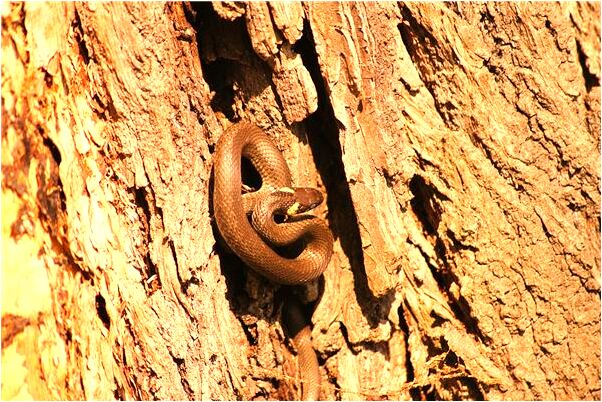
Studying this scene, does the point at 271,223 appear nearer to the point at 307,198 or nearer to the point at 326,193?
the point at 307,198

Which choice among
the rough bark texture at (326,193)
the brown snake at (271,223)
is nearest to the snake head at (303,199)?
the brown snake at (271,223)

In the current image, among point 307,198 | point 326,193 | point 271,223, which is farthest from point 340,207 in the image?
point 271,223

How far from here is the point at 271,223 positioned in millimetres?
4059

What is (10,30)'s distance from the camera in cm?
302

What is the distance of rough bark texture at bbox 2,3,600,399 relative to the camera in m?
3.12

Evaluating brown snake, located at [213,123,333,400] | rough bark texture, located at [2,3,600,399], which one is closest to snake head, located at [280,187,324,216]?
brown snake, located at [213,123,333,400]

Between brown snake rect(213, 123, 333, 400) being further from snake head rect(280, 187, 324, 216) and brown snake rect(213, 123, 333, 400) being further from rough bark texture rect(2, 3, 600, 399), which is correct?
rough bark texture rect(2, 3, 600, 399)

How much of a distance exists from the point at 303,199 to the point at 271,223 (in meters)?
0.27

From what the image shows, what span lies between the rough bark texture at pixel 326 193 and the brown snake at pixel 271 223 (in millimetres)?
102

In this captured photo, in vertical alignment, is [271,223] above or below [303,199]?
below

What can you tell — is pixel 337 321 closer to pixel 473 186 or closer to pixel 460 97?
pixel 473 186

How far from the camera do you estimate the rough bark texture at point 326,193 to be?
3.12 meters

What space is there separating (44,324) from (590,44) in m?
4.16

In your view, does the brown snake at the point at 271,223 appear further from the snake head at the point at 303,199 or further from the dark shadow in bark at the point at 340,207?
the dark shadow in bark at the point at 340,207
